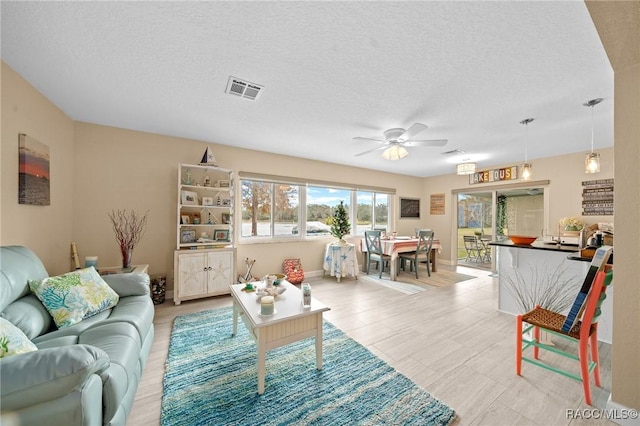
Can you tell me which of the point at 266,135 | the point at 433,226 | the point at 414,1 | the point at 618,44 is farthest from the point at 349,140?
the point at 433,226

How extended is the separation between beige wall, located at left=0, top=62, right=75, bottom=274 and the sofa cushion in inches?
29.7

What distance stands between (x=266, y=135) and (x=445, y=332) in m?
3.32

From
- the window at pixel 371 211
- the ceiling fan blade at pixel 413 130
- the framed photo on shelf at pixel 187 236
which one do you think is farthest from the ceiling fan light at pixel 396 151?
the framed photo on shelf at pixel 187 236

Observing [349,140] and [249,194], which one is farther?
[249,194]

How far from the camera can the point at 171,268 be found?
3506mm

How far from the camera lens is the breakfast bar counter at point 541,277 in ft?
7.82

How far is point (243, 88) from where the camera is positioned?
214 cm

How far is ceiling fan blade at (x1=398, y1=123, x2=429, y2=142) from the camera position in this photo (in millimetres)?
2578

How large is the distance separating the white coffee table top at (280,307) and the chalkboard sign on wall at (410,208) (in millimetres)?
4845

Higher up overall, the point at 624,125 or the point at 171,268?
the point at 624,125

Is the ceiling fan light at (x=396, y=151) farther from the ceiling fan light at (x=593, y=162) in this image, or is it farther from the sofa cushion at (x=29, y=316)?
the sofa cushion at (x=29, y=316)

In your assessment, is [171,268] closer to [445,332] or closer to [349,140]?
[349,140]

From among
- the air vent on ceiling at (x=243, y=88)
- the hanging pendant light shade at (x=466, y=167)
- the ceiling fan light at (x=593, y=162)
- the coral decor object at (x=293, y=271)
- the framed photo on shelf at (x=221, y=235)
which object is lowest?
the coral decor object at (x=293, y=271)

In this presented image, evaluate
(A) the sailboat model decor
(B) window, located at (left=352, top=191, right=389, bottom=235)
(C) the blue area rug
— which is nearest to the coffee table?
(C) the blue area rug
